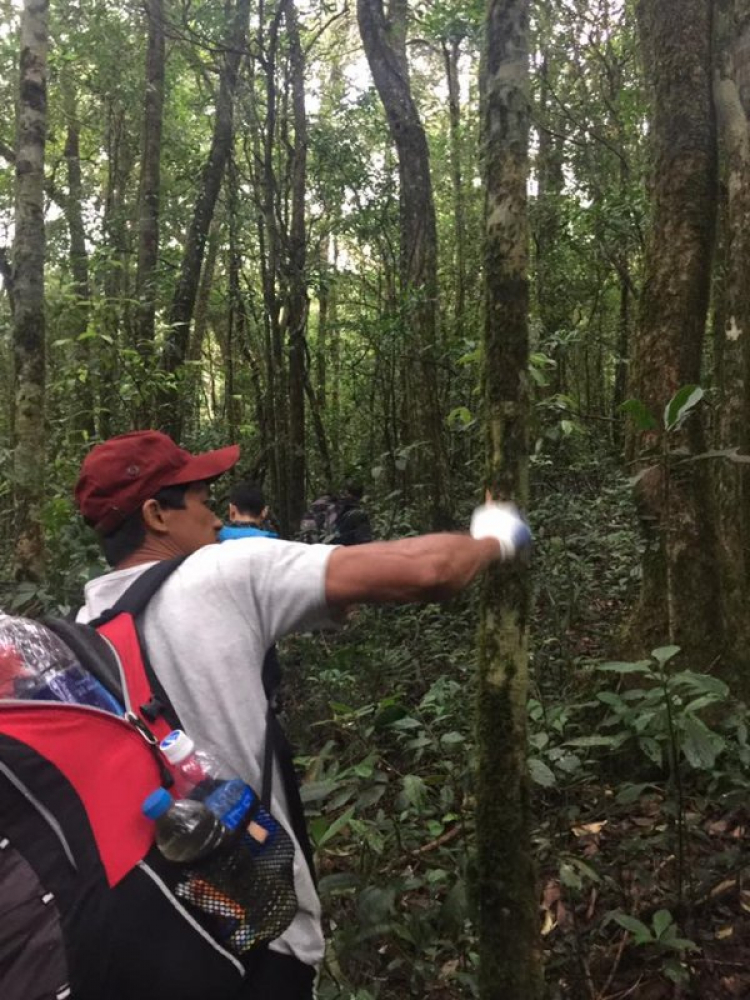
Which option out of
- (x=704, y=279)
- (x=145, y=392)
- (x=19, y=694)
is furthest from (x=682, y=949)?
(x=145, y=392)

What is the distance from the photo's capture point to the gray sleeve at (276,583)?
1.52 metres

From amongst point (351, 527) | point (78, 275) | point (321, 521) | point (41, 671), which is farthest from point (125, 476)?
point (78, 275)

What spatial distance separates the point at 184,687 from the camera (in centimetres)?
153

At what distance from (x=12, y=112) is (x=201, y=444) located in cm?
667

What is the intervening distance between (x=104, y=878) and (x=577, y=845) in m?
2.46

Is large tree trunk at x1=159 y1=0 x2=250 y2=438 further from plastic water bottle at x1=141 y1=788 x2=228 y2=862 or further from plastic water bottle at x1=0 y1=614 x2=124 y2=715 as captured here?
plastic water bottle at x1=141 y1=788 x2=228 y2=862

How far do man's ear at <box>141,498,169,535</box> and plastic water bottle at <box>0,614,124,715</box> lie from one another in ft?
1.25

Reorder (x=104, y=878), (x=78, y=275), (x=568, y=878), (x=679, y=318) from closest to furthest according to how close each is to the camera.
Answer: (x=104, y=878) < (x=568, y=878) < (x=679, y=318) < (x=78, y=275)

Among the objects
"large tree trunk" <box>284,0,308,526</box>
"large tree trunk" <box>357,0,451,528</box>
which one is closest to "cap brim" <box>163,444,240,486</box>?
"large tree trunk" <box>357,0,451,528</box>

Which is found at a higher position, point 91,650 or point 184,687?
point 91,650

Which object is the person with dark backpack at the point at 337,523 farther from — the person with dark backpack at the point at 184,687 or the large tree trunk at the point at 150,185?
the person with dark backpack at the point at 184,687

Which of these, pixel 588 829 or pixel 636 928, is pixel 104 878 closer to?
pixel 636 928

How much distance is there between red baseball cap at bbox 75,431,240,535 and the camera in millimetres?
1703

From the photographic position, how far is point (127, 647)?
1.48 meters
